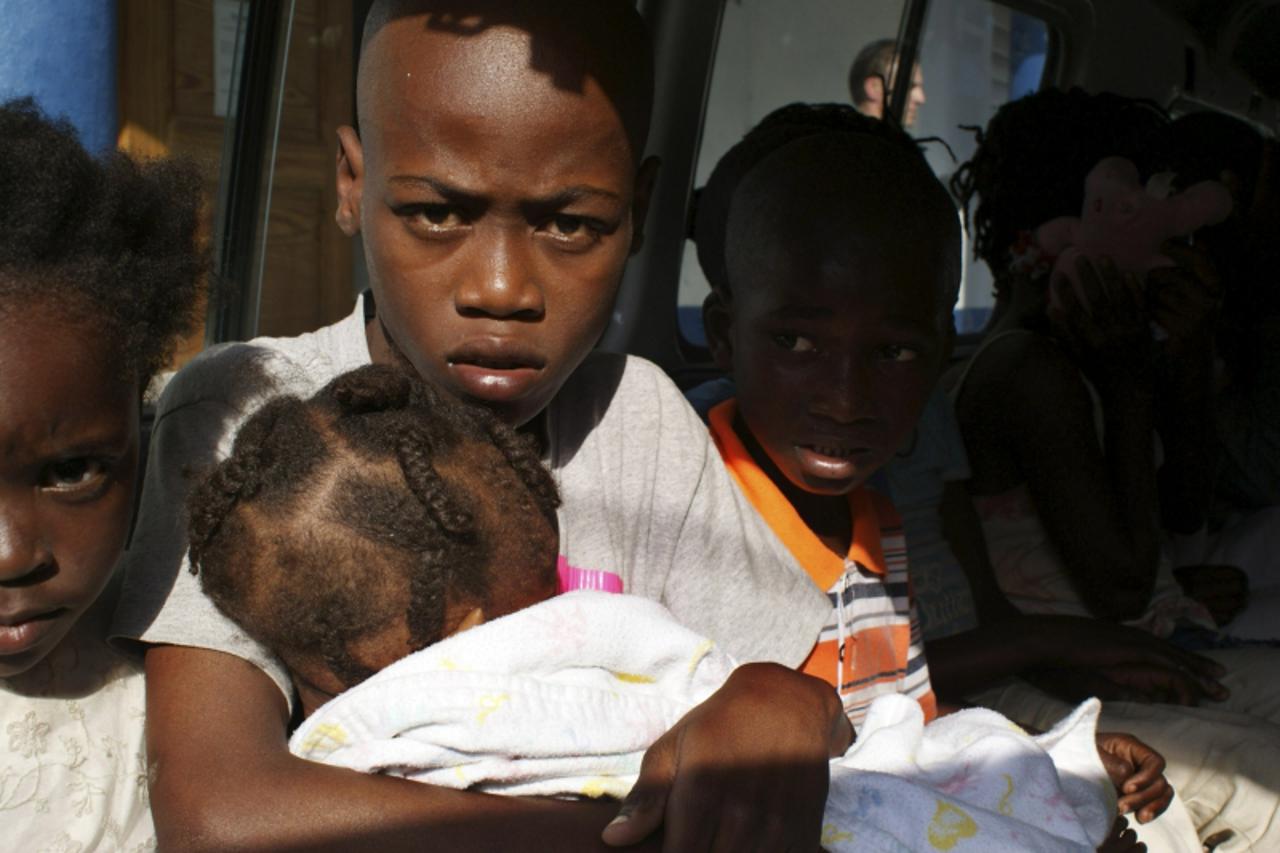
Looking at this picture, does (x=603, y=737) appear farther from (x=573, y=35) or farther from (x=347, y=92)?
(x=347, y=92)

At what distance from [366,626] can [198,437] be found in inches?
14.5

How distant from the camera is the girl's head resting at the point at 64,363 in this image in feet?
4.20

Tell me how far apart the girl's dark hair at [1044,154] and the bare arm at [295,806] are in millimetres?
2156

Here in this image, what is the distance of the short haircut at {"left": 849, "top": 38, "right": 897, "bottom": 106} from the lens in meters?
4.31

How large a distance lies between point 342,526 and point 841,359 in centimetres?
91

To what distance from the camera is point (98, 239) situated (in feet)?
4.72

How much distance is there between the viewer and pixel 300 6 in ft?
7.06

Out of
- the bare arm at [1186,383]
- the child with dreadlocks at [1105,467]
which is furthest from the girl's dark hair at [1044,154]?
the bare arm at [1186,383]

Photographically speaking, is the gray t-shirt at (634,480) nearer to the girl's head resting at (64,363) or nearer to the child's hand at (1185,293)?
the girl's head resting at (64,363)

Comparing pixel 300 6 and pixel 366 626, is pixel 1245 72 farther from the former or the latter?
pixel 366 626

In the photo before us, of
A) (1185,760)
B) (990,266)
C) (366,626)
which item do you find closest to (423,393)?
(366,626)

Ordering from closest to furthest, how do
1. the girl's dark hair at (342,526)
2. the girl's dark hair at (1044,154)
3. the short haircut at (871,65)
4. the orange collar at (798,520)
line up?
the girl's dark hair at (342,526), the orange collar at (798,520), the girl's dark hair at (1044,154), the short haircut at (871,65)

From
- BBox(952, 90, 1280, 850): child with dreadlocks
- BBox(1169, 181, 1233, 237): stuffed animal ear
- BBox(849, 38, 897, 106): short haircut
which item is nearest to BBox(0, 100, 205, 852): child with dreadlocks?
BBox(952, 90, 1280, 850): child with dreadlocks

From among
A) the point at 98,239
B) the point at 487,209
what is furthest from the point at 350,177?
the point at 98,239
